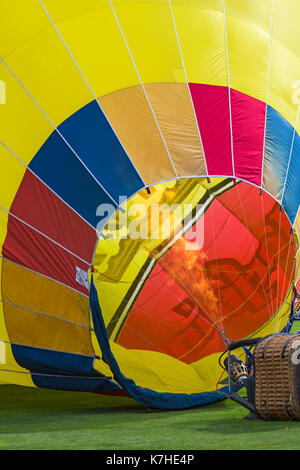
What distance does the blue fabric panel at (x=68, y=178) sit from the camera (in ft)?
16.3

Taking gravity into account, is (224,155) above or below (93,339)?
above

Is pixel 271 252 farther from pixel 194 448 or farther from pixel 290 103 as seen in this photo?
pixel 194 448

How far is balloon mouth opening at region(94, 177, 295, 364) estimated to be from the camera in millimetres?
5207

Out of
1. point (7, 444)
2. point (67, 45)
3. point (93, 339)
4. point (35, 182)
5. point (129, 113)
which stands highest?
point (67, 45)

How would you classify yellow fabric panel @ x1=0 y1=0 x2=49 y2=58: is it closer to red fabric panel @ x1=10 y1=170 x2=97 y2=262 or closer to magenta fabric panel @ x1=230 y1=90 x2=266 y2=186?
red fabric panel @ x1=10 y1=170 x2=97 y2=262

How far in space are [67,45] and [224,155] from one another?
1.36m

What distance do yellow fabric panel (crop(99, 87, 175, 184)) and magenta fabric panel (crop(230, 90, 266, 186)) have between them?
1.90 feet

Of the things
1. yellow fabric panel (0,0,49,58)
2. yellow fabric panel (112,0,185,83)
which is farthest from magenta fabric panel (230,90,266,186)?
yellow fabric panel (0,0,49,58)

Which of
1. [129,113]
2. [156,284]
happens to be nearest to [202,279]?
[156,284]

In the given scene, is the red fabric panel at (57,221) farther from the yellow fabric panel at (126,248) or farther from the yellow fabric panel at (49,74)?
the yellow fabric panel at (49,74)

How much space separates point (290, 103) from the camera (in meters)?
5.74

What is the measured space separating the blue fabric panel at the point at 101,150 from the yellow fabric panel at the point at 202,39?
0.75 m

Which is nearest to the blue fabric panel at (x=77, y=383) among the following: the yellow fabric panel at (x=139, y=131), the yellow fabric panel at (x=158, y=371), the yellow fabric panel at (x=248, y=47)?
the yellow fabric panel at (x=158, y=371)

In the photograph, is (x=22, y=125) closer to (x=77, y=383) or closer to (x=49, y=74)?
(x=49, y=74)
